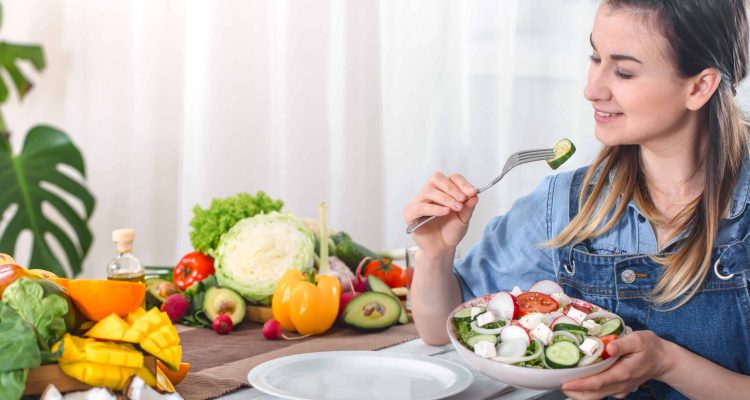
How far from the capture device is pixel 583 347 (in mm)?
1241

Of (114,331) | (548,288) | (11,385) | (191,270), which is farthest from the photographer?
(191,270)

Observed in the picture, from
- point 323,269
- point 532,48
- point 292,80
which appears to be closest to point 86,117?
point 292,80

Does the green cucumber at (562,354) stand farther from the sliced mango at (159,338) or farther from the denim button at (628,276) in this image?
the sliced mango at (159,338)

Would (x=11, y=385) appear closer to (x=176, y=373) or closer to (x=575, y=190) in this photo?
(x=176, y=373)

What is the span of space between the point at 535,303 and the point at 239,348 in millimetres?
535

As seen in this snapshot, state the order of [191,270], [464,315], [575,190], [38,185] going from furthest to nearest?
[38,185], [191,270], [575,190], [464,315]

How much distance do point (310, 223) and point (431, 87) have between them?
123 centimetres

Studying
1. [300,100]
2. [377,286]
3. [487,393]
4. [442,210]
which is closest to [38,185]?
[300,100]

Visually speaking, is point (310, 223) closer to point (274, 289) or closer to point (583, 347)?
point (274, 289)

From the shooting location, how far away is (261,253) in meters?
1.94

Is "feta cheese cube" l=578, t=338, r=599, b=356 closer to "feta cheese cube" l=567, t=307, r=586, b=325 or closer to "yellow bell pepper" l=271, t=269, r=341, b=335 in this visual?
"feta cheese cube" l=567, t=307, r=586, b=325

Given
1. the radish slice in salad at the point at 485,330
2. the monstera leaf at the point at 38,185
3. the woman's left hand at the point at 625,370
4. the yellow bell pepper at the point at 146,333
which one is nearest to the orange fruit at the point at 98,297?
the yellow bell pepper at the point at 146,333

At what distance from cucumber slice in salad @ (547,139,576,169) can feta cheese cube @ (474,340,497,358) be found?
1.21ft

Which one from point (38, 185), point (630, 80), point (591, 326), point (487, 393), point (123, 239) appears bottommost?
point (487, 393)
